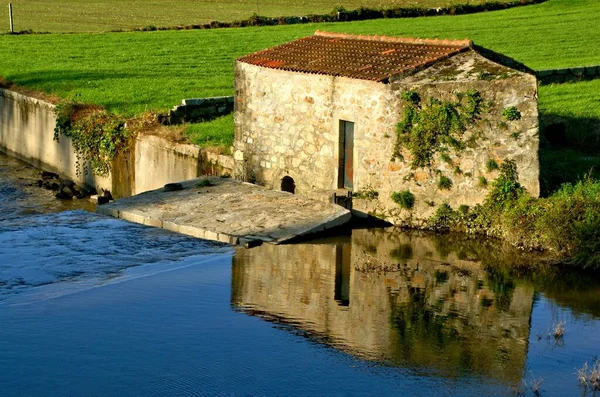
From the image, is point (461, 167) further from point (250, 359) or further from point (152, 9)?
point (152, 9)

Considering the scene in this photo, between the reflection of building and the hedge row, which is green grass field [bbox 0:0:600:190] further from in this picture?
the reflection of building

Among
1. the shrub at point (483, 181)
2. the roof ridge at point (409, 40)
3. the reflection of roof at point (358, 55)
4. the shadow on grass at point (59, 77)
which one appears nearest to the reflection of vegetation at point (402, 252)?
the shrub at point (483, 181)

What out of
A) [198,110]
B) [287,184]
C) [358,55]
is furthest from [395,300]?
[198,110]

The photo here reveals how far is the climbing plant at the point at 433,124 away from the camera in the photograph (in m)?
19.5

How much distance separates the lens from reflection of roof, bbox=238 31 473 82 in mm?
20516

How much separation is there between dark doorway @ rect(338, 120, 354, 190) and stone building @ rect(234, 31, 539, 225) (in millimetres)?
19

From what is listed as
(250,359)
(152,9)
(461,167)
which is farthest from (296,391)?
(152,9)

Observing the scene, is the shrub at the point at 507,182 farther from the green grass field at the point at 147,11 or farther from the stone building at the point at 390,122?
the green grass field at the point at 147,11

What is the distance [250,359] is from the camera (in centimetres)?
1403

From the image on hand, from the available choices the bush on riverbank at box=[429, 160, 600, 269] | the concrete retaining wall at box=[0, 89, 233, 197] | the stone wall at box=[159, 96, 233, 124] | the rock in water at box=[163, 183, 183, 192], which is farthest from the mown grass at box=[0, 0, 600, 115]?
the bush on riverbank at box=[429, 160, 600, 269]

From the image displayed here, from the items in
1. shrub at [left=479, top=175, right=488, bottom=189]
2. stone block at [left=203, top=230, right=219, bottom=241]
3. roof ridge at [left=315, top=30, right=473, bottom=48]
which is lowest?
stone block at [left=203, top=230, right=219, bottom=241]

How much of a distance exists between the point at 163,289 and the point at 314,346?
132 inches

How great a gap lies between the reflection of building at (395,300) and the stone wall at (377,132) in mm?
1044

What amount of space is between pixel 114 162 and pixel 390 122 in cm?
930
